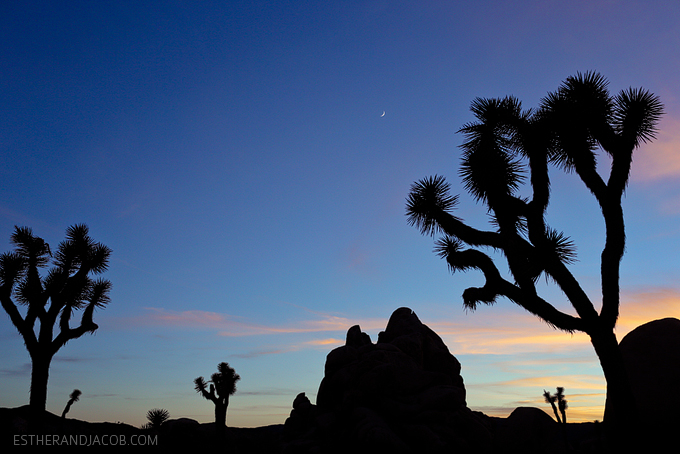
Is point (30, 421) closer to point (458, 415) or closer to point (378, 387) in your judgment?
point (378, 387)

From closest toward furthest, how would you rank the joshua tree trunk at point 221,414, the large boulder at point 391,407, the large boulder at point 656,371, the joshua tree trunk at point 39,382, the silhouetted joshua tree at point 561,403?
the large boulder at point 656,371
the joshua tree trunk at point 39,382
the large boulder at point 391,407
the joshua tree trunk at point 221,414
the silhouetted joshua tree at point 561,403

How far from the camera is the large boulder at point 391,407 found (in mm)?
18875

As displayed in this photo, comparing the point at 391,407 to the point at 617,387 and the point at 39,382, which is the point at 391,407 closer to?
the point at 617,387

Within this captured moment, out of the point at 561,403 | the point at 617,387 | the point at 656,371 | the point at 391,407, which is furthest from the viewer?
the point at 561,403

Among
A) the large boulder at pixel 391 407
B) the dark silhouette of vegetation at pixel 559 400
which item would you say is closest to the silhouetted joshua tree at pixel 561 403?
the dark silhouette of vegetation at pixel 559 400

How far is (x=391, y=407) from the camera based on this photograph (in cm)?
2083

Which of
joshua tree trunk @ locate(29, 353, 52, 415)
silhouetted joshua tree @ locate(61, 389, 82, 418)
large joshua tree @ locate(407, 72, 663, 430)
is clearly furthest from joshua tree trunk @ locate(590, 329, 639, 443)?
silhouetted joshua tree @ locate(61, 389, 82, 418)

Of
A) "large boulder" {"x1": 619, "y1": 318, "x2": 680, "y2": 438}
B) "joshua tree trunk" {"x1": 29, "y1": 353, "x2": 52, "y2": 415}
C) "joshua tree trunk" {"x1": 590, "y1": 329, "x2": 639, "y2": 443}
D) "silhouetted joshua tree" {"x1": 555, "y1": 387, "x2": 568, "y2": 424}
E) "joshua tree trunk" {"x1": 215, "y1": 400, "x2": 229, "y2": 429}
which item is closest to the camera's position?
"joshua tree trunk" {"x1": 590, "y1": 329, "x2": 639, "y2": 443}

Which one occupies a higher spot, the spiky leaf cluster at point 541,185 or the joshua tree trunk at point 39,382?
the spiky leaf cluster at point 541,185

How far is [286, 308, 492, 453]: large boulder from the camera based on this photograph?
61.9ft

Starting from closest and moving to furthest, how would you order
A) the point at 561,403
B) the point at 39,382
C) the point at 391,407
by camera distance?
1. the point at 39,382
2. the point at 391,407
3. the point at 561,403

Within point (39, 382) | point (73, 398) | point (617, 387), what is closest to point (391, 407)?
point (617, 387)

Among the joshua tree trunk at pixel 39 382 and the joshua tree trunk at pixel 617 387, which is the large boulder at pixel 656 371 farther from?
the joshua tree trunk at pixel 39 382

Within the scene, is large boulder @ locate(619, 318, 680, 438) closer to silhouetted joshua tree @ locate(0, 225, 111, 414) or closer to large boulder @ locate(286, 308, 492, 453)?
large boulder @ locate(286, 308, 492, 453)
